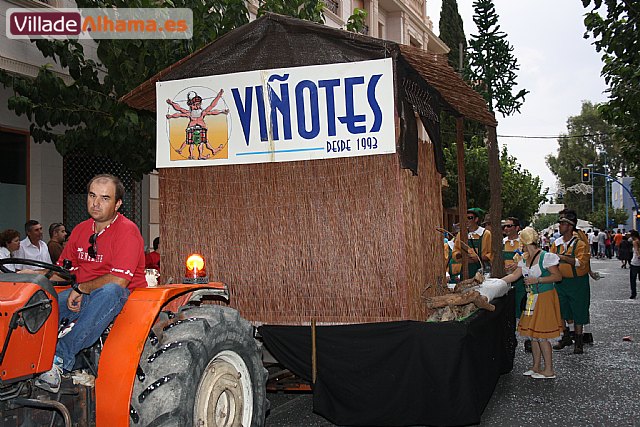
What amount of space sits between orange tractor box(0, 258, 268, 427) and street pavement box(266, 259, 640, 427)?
7.25ft

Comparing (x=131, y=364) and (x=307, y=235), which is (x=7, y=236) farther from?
(x=131, y=364)

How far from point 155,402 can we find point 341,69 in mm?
3243

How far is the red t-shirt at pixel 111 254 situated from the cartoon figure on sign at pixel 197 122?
1.86 meters

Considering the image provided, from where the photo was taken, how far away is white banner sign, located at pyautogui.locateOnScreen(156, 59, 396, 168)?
5.69 meters

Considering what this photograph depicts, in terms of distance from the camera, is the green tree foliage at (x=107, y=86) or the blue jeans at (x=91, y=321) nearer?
the blue jeans at (x=91, y=321)

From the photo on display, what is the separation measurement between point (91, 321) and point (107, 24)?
710cm

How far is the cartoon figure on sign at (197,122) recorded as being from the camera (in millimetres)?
6133

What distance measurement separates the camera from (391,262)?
5672mm

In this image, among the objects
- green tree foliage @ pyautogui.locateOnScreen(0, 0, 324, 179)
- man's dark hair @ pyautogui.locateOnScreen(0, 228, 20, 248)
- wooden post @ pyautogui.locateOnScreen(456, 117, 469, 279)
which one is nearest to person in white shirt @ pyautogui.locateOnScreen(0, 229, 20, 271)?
man's dark hair @ pyautogui.locateOnScreen(0, 228, 20, 248)

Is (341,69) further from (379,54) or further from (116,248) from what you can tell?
(116,248)

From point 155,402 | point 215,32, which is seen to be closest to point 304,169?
point 155,402

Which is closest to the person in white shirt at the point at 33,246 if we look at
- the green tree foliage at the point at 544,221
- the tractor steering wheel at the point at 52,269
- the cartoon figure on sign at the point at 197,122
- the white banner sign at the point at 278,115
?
the white banner sign at the point at 278,115

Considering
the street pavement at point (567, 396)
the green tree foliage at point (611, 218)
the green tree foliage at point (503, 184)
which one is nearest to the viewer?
the street pavement at point (567, 396)

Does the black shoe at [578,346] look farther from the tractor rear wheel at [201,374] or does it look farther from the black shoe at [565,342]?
the tractor rear wheel at [201,374]
